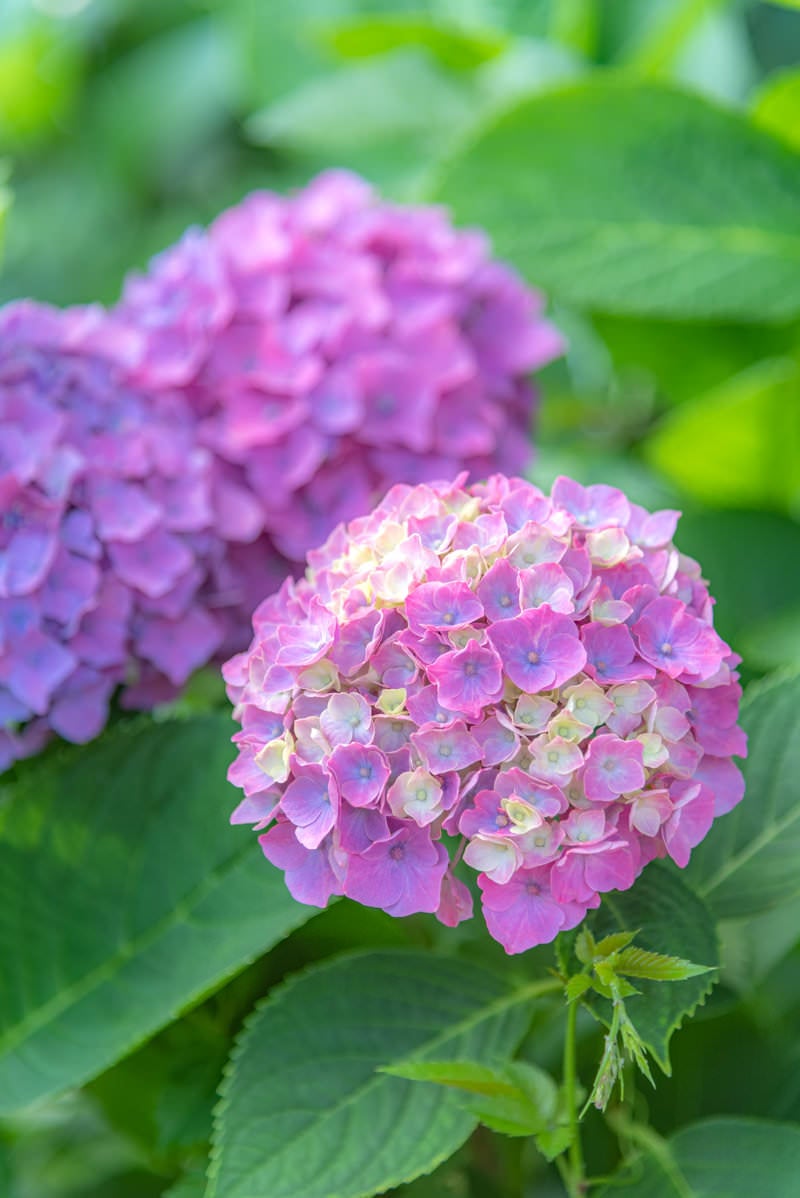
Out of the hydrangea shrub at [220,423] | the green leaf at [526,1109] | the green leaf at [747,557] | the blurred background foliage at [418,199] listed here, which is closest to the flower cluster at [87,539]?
the hydrangea shrub at [220,423]

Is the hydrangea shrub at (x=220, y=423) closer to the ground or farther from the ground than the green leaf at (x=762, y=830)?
farther from the ground

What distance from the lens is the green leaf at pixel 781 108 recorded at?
90 centimetres

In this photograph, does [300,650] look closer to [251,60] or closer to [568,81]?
[568,81]

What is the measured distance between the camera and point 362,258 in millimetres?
820

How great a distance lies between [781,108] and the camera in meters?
0.92

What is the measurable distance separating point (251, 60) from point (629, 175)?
0.54m

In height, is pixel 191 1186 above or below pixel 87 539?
below

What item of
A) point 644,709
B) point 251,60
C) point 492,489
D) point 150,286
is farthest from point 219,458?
point 251,60

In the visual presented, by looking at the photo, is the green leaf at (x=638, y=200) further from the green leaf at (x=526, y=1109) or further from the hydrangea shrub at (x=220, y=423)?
the green leaf at (x=526, y=1109)

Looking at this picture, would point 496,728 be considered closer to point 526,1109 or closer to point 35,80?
point 526,1109

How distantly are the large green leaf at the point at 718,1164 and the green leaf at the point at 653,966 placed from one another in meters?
0.15

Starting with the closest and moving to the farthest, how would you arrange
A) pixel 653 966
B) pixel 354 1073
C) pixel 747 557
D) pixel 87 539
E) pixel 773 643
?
pixel 653 966
pixel 354 1073
pixel 87 539
pixel 773 643
pixel 747 557

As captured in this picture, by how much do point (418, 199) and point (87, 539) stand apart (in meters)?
0.45

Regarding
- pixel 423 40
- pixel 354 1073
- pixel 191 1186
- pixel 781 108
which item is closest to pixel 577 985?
pixel 354 1073
